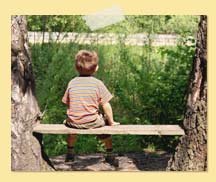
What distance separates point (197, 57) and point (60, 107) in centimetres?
177

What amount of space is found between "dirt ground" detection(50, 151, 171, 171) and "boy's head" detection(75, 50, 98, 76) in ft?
3.28

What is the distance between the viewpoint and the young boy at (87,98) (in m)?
6.32

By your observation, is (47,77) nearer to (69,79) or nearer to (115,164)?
(69,79)

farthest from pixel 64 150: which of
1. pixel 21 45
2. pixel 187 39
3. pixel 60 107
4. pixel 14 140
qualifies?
pixel 187 39

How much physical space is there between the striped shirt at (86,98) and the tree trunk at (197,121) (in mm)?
834

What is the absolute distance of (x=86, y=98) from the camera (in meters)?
6.34

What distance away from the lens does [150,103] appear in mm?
7316

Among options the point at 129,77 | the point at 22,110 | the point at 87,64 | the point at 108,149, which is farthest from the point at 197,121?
the point at 22,110

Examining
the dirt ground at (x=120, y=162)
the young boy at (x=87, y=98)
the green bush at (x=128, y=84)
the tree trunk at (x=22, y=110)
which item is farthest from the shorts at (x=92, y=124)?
the green bush at (x=128, y=84)

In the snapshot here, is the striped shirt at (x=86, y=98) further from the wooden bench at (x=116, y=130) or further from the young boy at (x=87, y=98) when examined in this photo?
the wooden bench at (x=116, y=130)

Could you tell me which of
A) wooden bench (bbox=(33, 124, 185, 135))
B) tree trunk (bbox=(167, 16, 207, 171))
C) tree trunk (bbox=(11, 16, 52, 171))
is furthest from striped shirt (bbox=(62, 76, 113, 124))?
tree trunk (bbox=(167, 16, 207, 171))

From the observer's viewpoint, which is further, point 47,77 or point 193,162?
point 47,77

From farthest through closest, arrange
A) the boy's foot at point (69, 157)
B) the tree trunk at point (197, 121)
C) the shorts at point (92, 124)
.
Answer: the boy's foot at point (69, 157)
the shorts at point (92, 124)
the tree trunk at point (197, 121)

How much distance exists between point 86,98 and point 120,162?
90 cm
